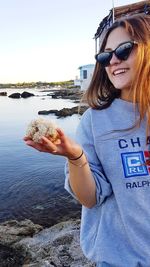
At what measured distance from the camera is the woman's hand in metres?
1.91

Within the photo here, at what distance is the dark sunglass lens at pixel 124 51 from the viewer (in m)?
2.46

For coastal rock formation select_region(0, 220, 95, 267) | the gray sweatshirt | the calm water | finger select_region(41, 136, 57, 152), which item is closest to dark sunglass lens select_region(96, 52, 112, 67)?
the gray sweatshirt

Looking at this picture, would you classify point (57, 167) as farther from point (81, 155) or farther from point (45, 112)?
point (45, 112)

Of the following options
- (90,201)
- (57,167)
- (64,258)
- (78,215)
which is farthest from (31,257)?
(57,167)

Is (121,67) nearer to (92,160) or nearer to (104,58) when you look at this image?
(104,58)

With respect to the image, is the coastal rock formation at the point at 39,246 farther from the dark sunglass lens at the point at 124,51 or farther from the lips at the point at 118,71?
the dark sunglass lens at the point at 124,51

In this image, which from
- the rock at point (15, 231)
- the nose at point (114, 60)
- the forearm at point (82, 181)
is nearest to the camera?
the forearm at point (82, 181)

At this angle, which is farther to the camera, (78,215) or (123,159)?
(78,215)

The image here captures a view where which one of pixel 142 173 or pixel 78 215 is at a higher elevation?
pixel 142 173

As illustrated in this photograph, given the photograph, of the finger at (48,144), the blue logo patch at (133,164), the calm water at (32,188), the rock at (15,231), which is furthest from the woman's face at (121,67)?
the calm water at (32,188)

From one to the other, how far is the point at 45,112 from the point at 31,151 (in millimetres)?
17514

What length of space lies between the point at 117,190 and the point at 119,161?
0.67 ft

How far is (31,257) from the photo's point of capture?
238 inches

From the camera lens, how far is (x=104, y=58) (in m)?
2.61
